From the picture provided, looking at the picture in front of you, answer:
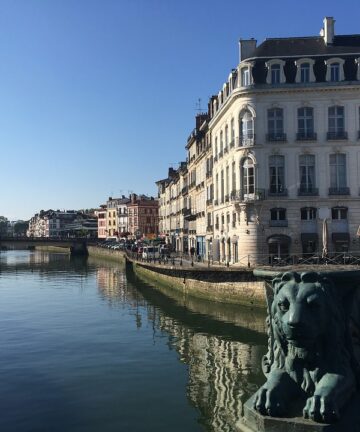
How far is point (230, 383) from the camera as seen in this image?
15.8 meters

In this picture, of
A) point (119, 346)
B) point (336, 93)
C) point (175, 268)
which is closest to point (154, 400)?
point (119, 346)

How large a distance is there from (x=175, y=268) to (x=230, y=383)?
23918 mm

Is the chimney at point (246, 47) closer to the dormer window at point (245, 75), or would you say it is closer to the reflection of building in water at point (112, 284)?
the dormer window at point (245, 75)

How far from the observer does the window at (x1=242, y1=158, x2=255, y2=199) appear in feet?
131

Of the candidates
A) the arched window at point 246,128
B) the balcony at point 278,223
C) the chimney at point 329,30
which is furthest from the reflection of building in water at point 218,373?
the chimney at point 329,30

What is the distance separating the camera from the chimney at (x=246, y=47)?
135ft

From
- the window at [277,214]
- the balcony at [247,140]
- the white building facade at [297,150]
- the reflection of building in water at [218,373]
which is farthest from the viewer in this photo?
the balcony at [247,140]

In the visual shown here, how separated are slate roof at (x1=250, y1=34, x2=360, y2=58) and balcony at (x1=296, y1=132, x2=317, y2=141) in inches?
240

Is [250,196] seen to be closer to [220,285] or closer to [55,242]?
[220,285]

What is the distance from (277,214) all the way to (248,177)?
3749 millimetres

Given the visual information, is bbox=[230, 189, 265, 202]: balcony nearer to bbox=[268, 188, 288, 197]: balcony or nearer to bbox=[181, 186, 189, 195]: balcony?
bbox=[268, 188, 288, 197]: balcony

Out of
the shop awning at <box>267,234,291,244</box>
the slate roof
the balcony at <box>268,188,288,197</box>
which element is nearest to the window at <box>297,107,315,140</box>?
the slate roof

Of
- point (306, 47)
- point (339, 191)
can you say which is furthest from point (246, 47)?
point (339, 191)

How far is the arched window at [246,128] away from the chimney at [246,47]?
196 inches
